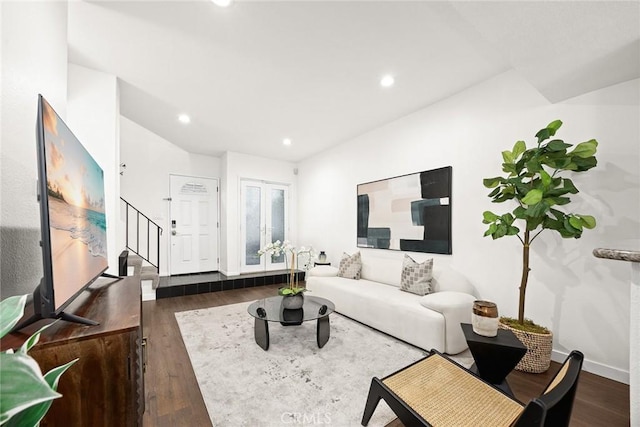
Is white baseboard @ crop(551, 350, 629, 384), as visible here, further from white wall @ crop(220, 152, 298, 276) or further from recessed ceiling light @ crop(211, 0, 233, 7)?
white wall @ crop(220, 152, 298, 276)

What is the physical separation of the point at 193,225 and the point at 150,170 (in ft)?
4.46

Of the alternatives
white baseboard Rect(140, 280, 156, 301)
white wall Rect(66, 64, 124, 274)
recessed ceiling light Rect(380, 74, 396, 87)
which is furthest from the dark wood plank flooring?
recessed ceiling light Rect(380, 74, 396, 87)

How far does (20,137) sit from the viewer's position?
1078 millimetres

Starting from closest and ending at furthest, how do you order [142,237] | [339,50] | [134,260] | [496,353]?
[496,353] < [339,50] < [134,260] < [142,237]

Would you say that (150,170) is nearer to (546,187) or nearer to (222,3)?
(222,3)

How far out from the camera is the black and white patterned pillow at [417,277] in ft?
10.1

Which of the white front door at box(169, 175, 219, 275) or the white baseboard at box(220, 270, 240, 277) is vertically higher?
the white front door at box(169, 175, 219, 275)

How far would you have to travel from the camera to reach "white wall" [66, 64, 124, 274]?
285 centimetres

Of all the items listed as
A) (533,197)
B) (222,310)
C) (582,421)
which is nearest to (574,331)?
(582,421)

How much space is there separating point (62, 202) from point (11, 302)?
752 mm

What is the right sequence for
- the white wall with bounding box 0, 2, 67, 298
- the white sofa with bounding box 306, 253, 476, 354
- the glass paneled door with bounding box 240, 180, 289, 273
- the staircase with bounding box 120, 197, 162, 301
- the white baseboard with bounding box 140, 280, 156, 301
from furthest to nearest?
the glass paneled door with bounding box 240, 180, 289, 273, the staircase with bounding box 120, 197, 162, 301, the white baseboard with bounding box 140, 280, 156, 301, the white sofa with bounding box 306, 253, 476, 354, the white wall with bounding box 0, 2, 67, 298

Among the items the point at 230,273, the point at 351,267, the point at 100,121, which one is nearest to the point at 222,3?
the point at 100,121

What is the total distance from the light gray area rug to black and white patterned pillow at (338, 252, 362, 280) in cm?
82

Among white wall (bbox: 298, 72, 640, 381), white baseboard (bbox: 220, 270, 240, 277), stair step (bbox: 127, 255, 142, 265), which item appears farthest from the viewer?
white baseboard (bbox: 220, 270, 240, 277)
